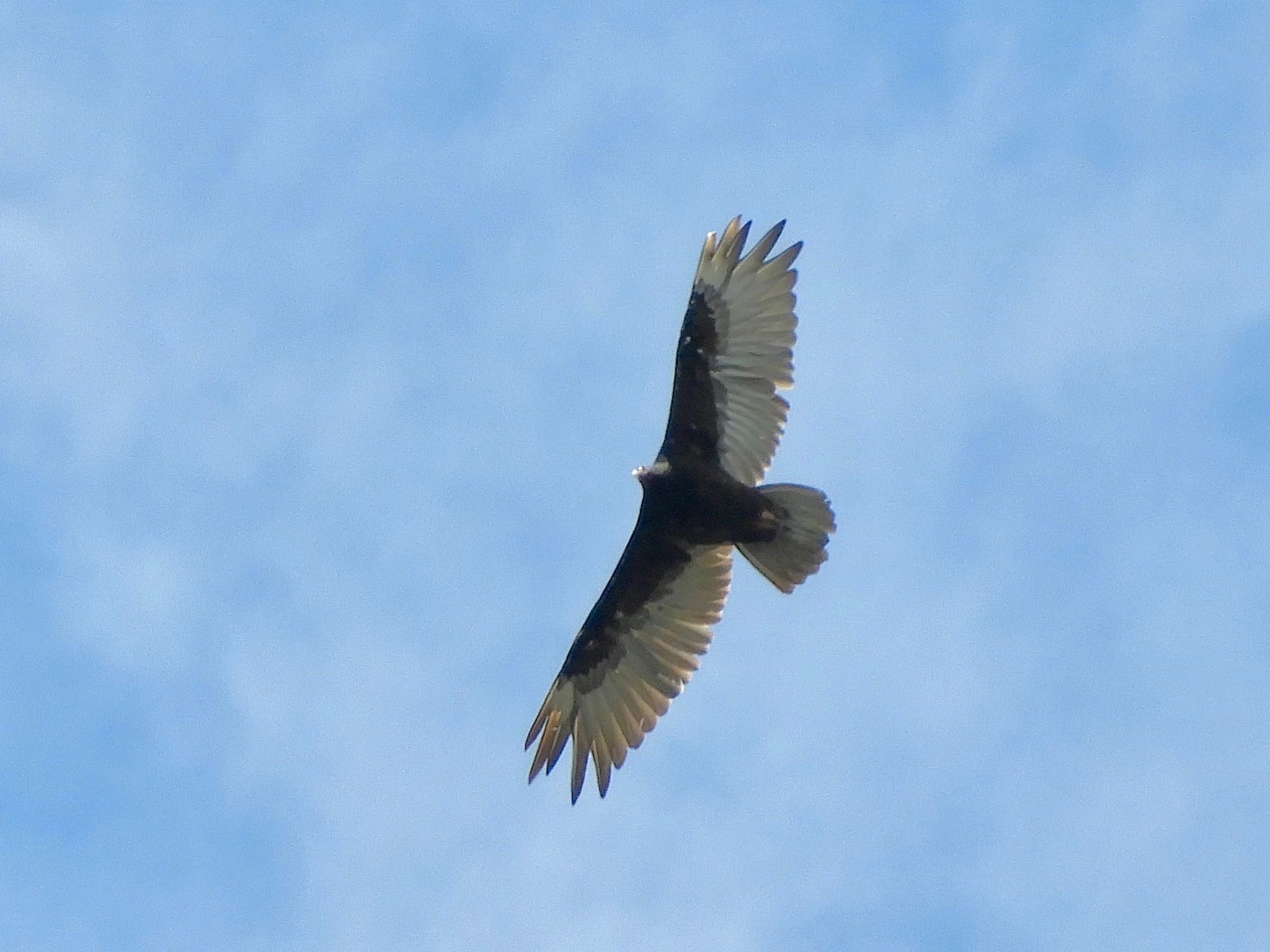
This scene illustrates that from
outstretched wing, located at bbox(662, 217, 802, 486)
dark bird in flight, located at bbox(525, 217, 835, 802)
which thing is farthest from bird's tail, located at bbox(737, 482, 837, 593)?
outstretched wing, located at bbox(662, 217, 802, 486)

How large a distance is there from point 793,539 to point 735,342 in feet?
4.41

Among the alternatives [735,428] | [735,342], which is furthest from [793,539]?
[735,342]

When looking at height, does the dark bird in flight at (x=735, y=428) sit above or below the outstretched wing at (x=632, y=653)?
above

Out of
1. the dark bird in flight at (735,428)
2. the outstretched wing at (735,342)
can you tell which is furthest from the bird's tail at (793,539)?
the outstretched wing at (735,342)

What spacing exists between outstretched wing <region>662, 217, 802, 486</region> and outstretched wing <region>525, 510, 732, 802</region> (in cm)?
94

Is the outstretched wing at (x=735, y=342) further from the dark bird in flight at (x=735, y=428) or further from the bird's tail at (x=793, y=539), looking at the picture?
the bird's tail at (x=793, y=539)

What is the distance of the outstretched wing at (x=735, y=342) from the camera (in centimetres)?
1316

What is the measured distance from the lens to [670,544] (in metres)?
13.6

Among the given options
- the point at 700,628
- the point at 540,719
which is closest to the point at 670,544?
the point at 700,628

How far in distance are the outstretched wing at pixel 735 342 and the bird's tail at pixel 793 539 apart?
0.44 meters

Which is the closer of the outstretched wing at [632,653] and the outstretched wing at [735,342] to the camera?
the outstretched wing at [735,342]

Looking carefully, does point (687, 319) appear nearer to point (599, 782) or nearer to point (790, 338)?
point (790, 338)

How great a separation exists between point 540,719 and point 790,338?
3153mm

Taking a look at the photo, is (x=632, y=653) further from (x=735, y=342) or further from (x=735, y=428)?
(x=735, y=342)
